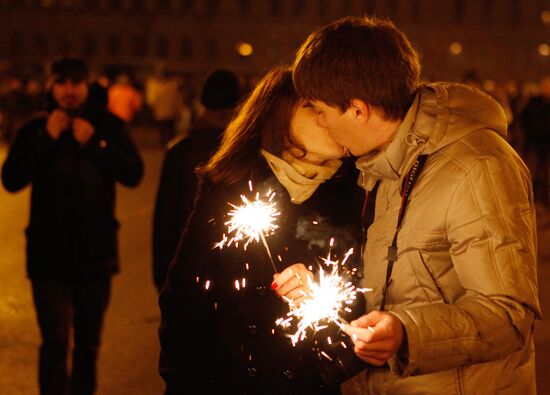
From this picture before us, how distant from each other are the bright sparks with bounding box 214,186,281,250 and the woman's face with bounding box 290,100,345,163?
0.18 meters

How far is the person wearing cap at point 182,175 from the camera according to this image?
16.0 feet

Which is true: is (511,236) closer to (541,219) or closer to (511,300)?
(511,300)

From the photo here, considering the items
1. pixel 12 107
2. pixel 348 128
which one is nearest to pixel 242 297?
pixel 348 128

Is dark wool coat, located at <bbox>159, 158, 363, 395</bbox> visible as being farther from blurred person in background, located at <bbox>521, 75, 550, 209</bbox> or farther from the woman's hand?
blurred person in background, located at <bbox>521, 75, 550, 209</bbox>

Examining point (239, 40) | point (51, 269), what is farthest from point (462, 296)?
point (239, 40)

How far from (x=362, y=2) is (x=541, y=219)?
62.6 m

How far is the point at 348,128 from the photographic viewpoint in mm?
2438

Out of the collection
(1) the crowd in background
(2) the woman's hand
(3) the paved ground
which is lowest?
(3) the paved ground

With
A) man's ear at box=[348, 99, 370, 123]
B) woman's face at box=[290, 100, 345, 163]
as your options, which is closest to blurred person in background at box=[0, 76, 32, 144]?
woman's face at box=[290, 100, 345, 163]

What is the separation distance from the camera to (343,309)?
2.59 meters

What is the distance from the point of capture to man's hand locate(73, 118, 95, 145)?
485cm

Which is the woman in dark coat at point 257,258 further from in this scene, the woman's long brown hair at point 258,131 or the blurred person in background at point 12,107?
the blurred person in background at point 12,107

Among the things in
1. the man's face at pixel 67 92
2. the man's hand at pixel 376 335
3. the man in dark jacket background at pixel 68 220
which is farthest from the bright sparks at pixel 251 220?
the man's face at pixel 67 92

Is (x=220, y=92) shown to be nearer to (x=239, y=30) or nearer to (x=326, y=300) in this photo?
(x=326, y=300)
